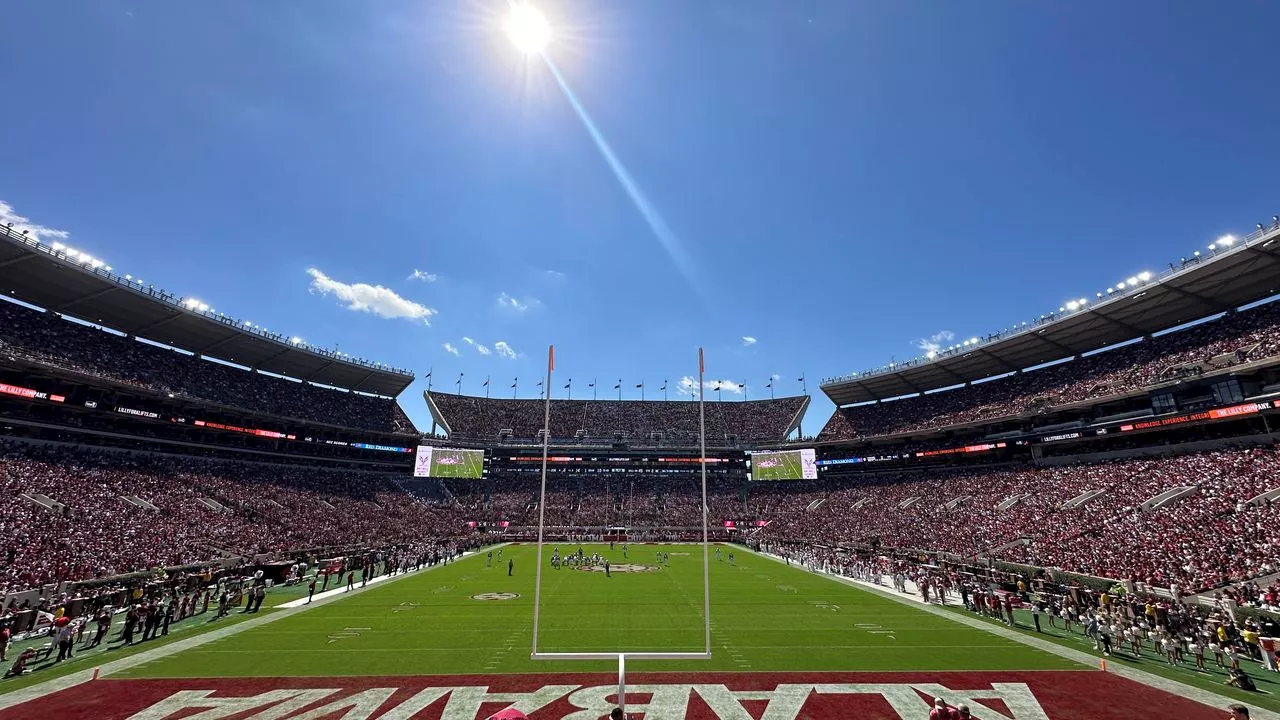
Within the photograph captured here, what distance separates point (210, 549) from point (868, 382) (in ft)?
217

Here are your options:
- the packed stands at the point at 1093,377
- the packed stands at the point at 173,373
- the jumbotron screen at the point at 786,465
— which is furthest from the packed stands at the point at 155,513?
the packed stands at the point at 1093,377

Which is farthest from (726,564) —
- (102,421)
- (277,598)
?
(102,421)

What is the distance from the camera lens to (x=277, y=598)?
985 inches

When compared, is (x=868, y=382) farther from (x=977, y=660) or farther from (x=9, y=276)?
(x=9, y=276)

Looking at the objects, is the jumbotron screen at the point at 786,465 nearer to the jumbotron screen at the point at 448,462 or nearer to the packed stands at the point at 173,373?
the jumbotron screen at the point at 448,462

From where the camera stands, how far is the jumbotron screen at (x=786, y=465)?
59.4 metres

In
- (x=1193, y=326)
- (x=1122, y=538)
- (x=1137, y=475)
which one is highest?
(x=1193, y=326)

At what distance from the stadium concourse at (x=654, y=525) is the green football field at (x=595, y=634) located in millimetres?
220

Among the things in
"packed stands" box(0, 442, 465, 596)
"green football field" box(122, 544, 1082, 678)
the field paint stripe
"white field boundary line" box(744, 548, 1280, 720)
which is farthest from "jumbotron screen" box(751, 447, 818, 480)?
the field paint stripe

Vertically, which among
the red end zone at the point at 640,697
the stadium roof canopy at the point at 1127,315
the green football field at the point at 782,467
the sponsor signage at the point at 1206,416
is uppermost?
the stadium roof canopy at the point at 1127,315

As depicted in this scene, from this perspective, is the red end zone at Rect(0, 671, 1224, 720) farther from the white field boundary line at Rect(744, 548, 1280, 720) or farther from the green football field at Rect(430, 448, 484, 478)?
the green football field at Rect(430, 448, 484, 478)

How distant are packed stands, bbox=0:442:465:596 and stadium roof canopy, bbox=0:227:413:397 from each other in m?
11.3

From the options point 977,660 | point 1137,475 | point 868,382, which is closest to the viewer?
point 977,660

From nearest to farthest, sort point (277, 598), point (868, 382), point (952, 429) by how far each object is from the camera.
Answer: point (277, 598) < point (952, 429) < point (868, 382)
